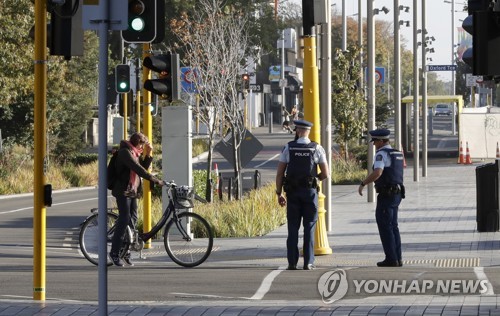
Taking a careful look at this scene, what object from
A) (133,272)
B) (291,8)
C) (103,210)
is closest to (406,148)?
(133,272)

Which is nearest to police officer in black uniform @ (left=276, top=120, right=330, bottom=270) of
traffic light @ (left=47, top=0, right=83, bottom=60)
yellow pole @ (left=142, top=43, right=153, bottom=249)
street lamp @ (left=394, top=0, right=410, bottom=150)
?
yellow pole @ (left=142, top=43, right=153, bottom=249)

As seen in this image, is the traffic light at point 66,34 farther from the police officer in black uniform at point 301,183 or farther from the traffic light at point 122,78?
the traffic light at point 122,78

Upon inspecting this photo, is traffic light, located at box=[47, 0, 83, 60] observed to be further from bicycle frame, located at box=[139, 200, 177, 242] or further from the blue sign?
the blue sign

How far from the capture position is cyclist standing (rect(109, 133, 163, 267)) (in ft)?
58.1

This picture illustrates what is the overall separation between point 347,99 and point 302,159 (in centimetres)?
2604

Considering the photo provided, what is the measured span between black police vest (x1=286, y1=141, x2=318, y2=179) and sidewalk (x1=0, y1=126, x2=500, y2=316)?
Result: 129cm

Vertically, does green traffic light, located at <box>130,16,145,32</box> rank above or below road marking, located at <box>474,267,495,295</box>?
above

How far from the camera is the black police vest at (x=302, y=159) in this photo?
16703mm

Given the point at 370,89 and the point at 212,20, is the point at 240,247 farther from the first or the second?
the point at 212,20

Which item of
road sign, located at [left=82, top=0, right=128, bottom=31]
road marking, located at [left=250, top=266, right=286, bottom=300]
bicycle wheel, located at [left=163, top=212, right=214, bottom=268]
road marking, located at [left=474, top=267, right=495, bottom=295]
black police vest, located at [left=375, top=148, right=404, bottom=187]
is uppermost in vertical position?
road sign, located at [left=82, top=0, right=128, bottom=31]

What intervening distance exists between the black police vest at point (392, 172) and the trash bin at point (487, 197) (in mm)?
3590

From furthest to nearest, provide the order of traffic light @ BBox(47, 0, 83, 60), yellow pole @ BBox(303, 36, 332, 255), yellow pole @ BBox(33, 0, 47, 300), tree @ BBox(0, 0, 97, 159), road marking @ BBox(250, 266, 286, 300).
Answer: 1. tree @ BBox(0, 0, 97, 159)
2. yellow pole @ BBox(303, 36, 332, 255)
3. road marking @ BBox(250, 266, 286, 300)
4. yellow pole @ BBox(33, 0, 47, 300)
5. traffic light @ BBox(47, 0, 83, 60)

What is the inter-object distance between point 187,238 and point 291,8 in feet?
352

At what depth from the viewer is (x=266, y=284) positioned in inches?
605
